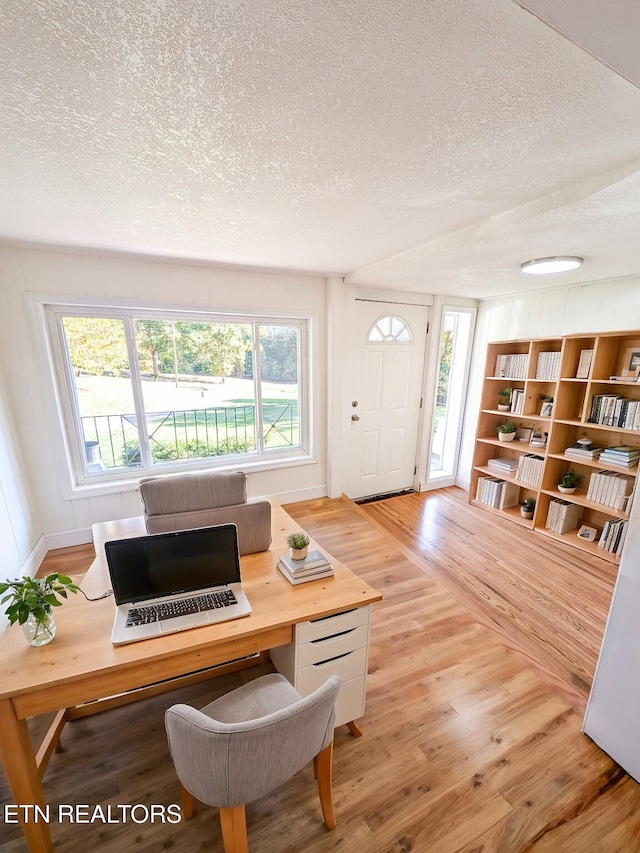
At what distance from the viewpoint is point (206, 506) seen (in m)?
1.56

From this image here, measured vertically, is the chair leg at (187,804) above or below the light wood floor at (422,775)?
above

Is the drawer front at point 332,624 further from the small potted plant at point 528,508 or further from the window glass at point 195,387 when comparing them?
the small potted plant at point 528,508

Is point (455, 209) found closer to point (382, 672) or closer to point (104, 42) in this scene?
point (104, 42)

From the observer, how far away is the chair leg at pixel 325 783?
1.10 meters

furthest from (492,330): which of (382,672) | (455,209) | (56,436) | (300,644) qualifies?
(56,436)

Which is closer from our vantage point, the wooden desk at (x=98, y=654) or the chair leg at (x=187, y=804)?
the wooden desk at (x=98, y=654)

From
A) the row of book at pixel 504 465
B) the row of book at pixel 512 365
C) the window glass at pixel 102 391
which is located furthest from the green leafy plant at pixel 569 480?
the window glass at pixel 102 391

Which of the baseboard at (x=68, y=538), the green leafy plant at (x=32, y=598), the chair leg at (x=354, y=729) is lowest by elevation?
the chair leg at (x=354, y=729)

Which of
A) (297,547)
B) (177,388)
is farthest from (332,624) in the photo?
(177,388)

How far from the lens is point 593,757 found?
1.40 meters

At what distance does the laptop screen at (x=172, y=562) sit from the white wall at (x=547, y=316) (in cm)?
332

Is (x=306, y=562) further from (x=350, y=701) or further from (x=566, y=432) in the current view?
(x=566, y=432)

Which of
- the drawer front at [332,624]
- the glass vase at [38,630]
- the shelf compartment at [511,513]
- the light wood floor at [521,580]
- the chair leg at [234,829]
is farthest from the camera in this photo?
the shelf compartment at [511,513]

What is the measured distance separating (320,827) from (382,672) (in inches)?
26.9
